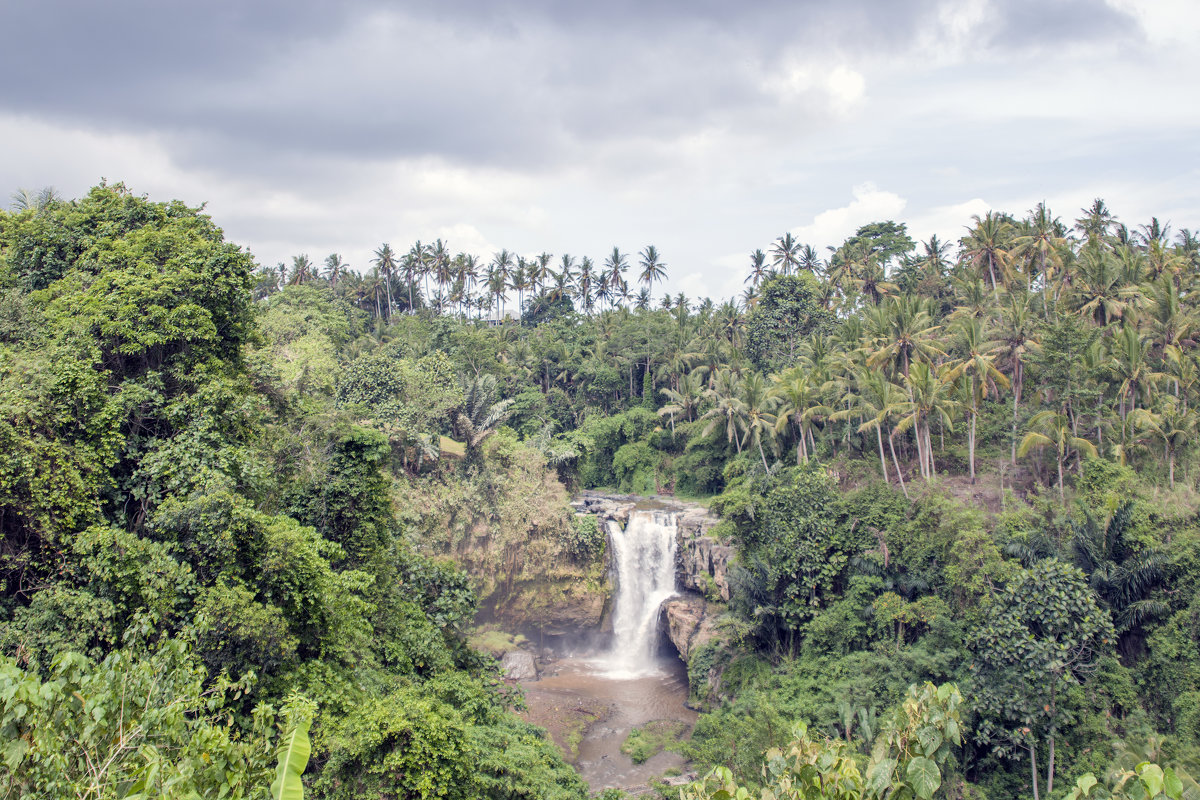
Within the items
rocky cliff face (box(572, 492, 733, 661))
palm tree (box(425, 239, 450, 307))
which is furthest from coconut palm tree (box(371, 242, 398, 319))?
rocky cliff face (box(572, 492, 733, 661))

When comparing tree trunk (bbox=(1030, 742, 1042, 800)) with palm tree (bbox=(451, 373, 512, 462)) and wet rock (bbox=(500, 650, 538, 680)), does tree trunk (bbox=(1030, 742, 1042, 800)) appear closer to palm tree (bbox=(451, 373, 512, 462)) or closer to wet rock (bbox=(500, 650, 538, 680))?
wet rock (bbox=(500, 650, 538, 680))

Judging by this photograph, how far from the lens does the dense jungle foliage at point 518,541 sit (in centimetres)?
733

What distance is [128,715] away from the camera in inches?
194

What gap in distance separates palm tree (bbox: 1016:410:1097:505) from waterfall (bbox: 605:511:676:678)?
543 inches

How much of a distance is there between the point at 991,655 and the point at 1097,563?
3949mm

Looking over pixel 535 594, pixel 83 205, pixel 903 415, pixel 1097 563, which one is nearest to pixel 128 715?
pixel 83 205

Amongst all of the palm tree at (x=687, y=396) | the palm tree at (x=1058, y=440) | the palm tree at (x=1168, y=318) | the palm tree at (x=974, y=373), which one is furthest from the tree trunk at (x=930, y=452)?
the palm tree at (x=687, y=396)

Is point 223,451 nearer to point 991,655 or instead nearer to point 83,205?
point 83,205

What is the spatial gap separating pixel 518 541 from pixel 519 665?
189 inches

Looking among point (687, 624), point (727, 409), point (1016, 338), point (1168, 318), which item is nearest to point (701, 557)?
point (687, 624)

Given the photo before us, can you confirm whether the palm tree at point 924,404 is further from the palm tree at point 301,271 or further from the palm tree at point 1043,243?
the palm tree at point 301,271

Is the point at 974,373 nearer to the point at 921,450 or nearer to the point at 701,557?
the point at 921,450

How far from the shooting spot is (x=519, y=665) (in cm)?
2734

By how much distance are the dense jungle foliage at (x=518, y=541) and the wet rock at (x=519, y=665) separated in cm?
291
